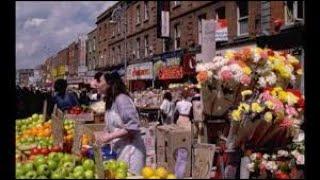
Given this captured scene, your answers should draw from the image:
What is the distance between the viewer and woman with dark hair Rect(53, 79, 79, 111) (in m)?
8.85

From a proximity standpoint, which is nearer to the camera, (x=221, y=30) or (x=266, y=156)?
(x=266, y=156)

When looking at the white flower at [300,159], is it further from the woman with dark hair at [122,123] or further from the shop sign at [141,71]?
the shop sign at [141,71]

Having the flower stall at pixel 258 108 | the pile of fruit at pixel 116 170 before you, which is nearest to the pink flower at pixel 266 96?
the flower stall at pixel 258 108

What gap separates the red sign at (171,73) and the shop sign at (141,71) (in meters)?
1.67

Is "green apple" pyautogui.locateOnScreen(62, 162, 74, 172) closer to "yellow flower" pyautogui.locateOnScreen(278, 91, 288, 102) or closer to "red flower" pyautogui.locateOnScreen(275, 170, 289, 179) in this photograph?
"red flower" pyautogui.locateOnScreen(275, 170, 289, 179)

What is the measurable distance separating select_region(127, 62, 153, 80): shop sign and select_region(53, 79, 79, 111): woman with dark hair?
18.1 m

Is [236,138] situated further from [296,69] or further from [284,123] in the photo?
[296,69]

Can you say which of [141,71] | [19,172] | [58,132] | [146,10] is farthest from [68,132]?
[146,10]

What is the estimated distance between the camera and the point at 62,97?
943cm

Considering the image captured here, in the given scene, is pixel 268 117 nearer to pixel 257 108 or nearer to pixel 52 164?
pixel 257 108

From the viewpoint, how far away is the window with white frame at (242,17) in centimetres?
2111

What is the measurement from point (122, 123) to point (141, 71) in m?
23.8

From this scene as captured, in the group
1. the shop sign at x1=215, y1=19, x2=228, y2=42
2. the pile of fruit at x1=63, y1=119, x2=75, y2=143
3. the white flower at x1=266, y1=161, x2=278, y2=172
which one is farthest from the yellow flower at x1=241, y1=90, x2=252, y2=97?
the shop sign at x1=215, y1=19, x2=228, y2=42
